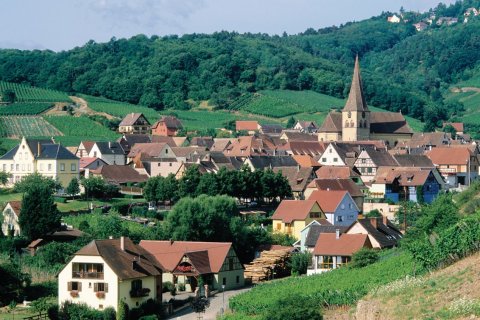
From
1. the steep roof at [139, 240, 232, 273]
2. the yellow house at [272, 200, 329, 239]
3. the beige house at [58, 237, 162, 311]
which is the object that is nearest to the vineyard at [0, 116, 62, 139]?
the yellow house at [272, 200, 329, 239]

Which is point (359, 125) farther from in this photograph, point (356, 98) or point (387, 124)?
point (387, 124)

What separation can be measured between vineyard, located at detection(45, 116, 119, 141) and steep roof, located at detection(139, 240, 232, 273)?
57188mm

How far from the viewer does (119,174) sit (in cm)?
7431

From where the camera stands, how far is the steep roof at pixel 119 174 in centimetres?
7294

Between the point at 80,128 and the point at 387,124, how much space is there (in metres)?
33.6

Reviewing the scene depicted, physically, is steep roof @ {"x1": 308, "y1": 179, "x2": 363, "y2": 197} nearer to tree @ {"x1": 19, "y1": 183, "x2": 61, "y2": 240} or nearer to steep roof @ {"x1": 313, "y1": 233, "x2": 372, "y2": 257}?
steep roof @ {"x1": 313, "y1": 233, "x2": 372, "y2": 257}

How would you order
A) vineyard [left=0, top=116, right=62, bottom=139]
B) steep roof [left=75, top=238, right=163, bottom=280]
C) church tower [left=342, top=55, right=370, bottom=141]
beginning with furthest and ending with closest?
1. vineyard [left=0, top=116, right=62, bottom=139]
2. church tower [left=342, top=55, right=370, bottom=141]
3. steep roof [left=75, top=238, right=163, bottom=280]

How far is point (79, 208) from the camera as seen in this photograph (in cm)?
6306

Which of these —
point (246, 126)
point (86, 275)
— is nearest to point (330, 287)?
point (86, 275)

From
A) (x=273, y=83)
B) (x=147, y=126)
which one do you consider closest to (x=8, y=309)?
(x=147, y=126)

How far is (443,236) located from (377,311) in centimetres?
630

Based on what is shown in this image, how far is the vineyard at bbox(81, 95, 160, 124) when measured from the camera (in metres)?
132

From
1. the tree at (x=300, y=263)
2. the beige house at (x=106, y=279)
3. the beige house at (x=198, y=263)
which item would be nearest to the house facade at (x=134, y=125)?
the beige house at (x=198, y=263)

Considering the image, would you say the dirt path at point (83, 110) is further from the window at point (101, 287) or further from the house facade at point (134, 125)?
the window at point (101, 287)
